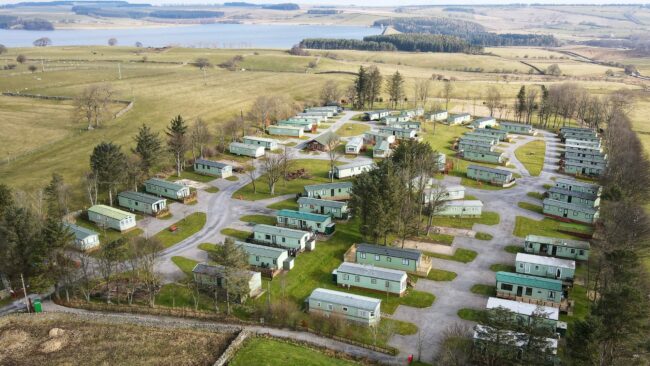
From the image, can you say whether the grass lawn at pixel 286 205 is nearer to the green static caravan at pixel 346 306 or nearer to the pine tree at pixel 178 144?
the pine tree at pixel 178 144

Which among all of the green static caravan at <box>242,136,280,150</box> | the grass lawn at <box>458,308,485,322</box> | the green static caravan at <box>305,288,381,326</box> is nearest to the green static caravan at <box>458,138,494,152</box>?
the green static caravan at <box>242,136,280,150</box>

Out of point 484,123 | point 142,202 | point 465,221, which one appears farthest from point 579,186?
point 142,202

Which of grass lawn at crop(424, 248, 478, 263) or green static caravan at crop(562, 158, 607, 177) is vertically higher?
green static caravan at crop(562, 158, 607, 177)

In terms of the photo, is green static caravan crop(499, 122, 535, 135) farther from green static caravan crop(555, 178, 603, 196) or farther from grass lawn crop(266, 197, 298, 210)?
grass lawn crop(266, 197, 298, 210)

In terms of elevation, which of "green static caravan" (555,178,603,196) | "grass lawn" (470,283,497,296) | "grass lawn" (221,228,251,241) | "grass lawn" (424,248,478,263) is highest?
"green static caravan" (555,178,603,196)

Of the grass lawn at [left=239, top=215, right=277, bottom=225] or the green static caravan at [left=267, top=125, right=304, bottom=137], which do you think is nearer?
the grass lawn at [left=239, top=215, right=277, bottom=225]

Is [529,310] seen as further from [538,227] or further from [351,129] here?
[351,129]

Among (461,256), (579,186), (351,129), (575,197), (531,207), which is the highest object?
(351,129)
